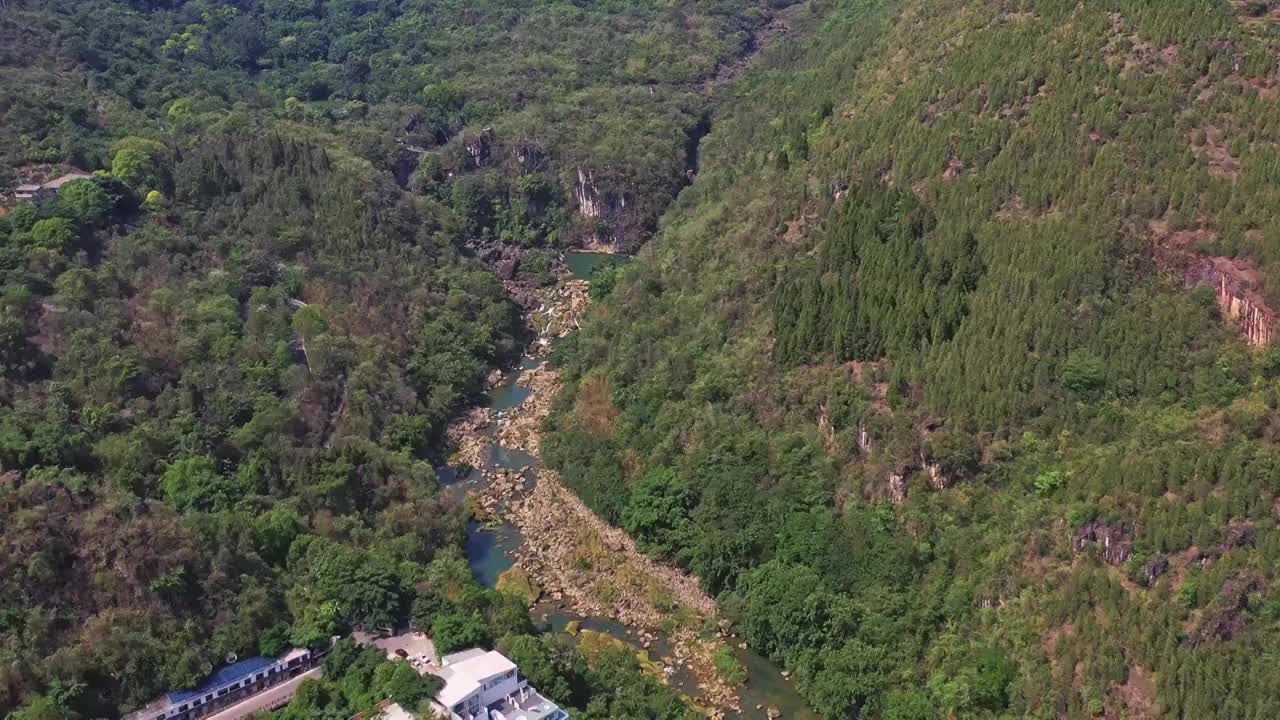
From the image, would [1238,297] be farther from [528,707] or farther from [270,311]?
[270,311]

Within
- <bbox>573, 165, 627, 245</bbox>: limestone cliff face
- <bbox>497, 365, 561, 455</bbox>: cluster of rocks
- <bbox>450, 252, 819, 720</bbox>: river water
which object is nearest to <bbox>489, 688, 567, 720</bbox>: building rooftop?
<bbox>450, 252, 819, 720</bbox>: river water

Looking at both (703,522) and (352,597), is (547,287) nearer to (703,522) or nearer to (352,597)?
(703,522)

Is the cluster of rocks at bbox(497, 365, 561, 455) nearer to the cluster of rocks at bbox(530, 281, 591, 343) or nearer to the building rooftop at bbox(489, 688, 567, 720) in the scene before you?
the cluster of rocks at bbox(530, 281, 591, 343)

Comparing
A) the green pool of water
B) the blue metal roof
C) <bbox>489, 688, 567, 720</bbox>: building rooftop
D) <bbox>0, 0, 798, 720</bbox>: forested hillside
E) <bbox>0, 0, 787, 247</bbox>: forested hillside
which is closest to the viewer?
<bbox>489, 688, 567, 720</bbox>: building rooftop

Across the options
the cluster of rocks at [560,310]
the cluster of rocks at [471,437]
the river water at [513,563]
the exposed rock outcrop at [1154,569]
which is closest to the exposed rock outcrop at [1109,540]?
the exposed rock outcrop at [1154,569]

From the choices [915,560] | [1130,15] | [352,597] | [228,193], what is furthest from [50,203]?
Answer: [1130,15]
